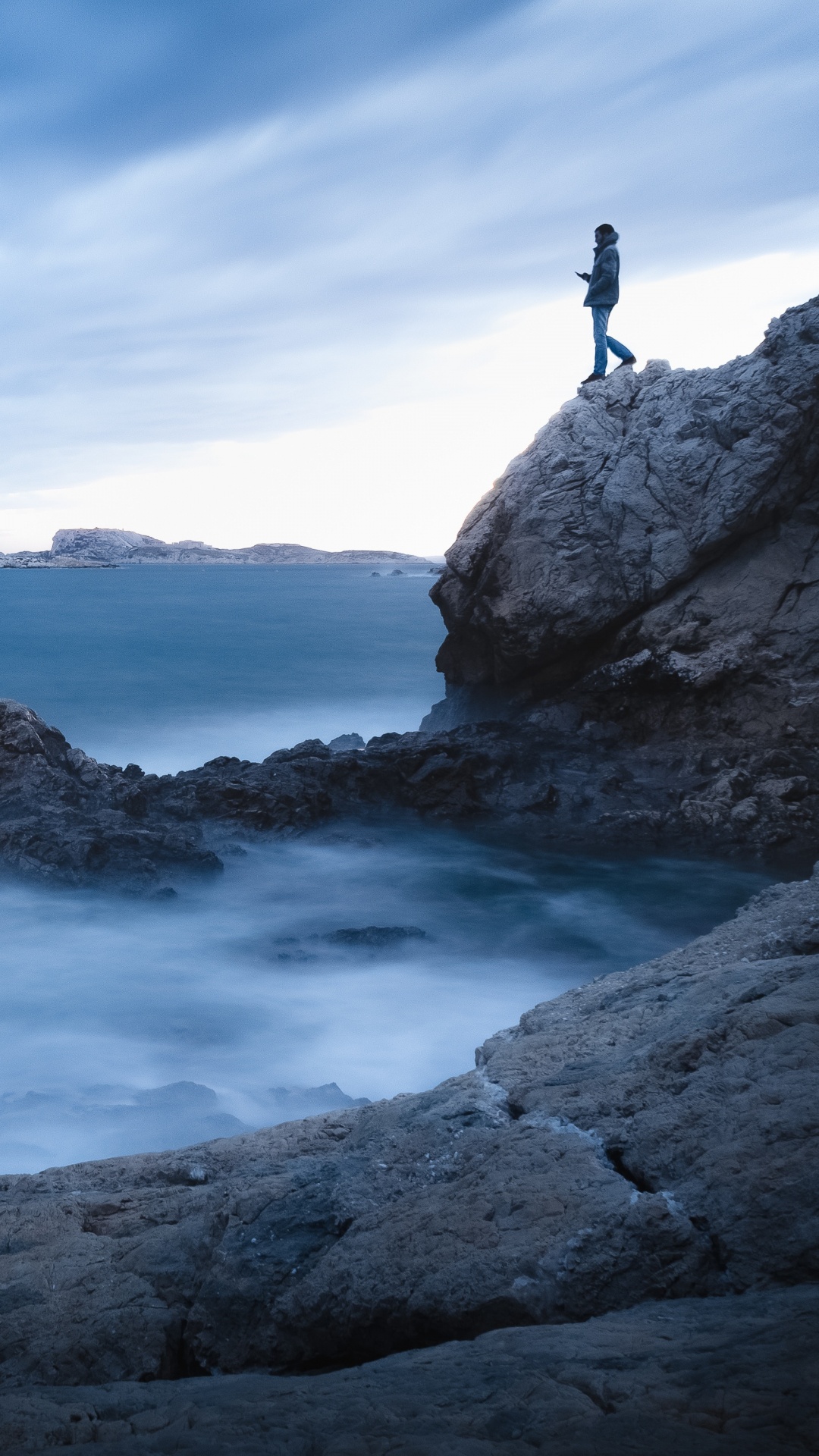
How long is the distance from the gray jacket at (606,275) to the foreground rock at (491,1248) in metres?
13.0

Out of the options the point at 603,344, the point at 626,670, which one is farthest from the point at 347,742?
the point at 603,344

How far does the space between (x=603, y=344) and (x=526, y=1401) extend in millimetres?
15159

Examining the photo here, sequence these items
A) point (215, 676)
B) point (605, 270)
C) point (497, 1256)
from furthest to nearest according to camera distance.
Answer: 1. point (215, 676)
2. point (605, 270)
3. point (497, 1256)

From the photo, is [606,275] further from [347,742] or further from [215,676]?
[215,676]

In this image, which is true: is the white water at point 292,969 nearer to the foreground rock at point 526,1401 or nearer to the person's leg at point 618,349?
the foreground rock at point 526,1401

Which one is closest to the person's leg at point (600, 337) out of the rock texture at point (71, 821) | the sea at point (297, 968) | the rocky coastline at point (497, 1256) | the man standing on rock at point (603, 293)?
the man standing on rock at point (603, 293)

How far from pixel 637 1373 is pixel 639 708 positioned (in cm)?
1191

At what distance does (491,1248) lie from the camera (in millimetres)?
3086

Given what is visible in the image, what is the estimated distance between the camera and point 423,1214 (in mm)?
3340

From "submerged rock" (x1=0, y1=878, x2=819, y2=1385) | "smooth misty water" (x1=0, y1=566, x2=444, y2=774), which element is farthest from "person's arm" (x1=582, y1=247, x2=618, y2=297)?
"submerged rock" (x1=0, y1=878, x2=819, y2=1385)

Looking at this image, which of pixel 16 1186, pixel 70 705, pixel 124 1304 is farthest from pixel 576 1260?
pixel 70 705

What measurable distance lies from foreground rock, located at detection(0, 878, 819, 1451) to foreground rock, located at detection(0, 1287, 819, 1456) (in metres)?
0.01

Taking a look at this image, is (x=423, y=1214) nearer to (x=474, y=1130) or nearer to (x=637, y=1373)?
(x=474, y=1130)

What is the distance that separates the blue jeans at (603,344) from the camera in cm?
1499
